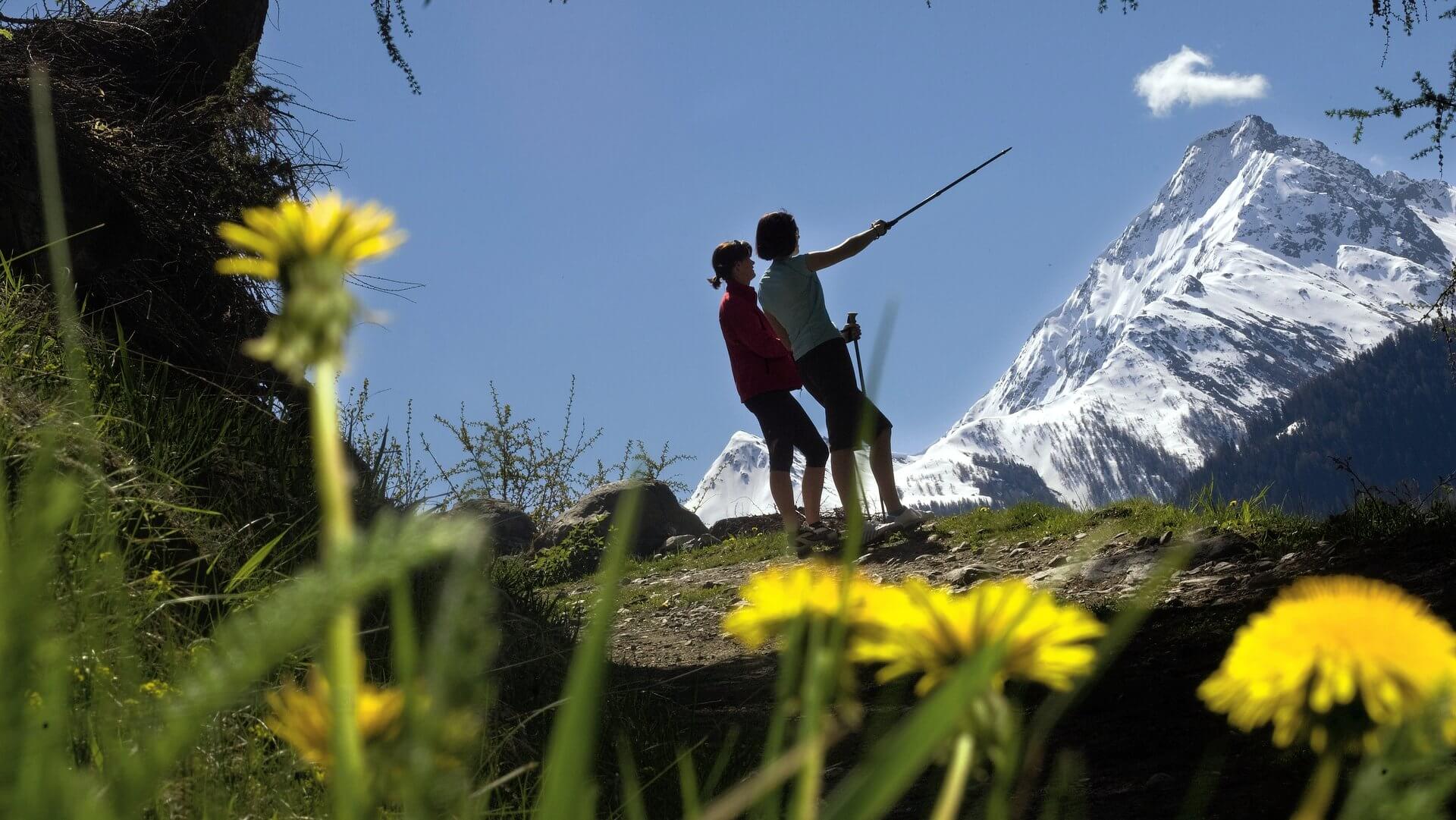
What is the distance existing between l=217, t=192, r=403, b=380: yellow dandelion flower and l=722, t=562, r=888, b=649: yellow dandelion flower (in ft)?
0.76

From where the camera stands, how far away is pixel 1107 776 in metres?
2.54

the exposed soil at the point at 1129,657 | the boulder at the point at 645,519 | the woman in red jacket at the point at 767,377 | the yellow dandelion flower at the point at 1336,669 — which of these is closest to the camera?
the yellow dandelion flower at the point at 1336,669

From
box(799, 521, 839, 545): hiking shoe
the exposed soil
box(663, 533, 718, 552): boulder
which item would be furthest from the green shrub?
box(799, 521, 839, 545): hiking shoe

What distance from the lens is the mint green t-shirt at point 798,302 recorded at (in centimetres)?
725

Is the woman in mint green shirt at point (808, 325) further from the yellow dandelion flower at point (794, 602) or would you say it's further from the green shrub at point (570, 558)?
the yellow dandelion flower at point (794, 602)

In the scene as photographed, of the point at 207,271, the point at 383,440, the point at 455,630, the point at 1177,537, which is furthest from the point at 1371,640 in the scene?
the point at 1177,537

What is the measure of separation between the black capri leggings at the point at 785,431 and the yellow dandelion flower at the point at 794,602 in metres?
6.75

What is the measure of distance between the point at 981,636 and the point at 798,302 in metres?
6.86

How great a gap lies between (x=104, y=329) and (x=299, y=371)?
13.6 feet

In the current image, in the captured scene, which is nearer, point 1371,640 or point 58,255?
point 1371,640

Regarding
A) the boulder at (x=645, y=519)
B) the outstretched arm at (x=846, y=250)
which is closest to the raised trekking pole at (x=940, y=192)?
the outstretched arm at (x=846, y=250)

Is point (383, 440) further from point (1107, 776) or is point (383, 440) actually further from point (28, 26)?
point (1107, 776)

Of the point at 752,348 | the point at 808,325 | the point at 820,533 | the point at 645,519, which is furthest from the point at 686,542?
the point at 808,325

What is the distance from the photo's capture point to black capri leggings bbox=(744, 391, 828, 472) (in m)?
7.39
